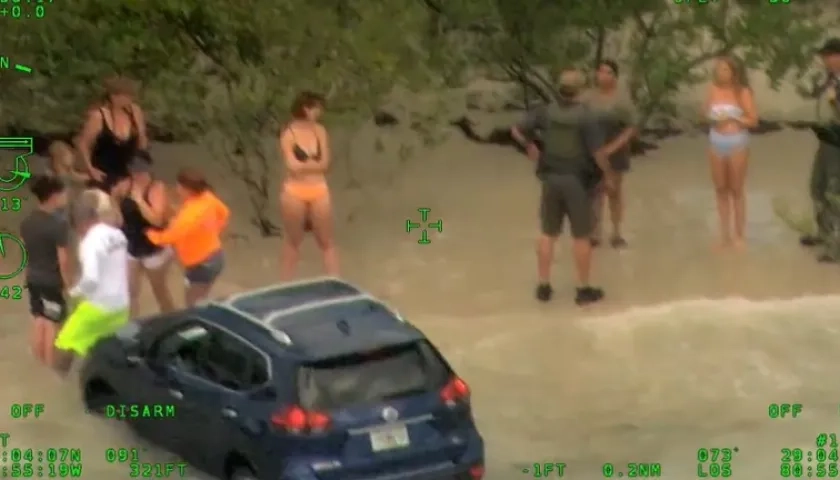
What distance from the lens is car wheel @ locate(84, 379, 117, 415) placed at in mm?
3629

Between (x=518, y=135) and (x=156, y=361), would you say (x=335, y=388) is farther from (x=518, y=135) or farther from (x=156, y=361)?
(x=518, y=135)

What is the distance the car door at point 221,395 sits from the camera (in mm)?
3301

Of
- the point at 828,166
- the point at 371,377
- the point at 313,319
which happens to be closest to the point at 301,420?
the point at 371,377

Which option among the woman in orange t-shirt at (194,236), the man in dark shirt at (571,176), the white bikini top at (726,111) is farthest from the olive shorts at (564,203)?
the woman in orange t-shirt at (194,236)

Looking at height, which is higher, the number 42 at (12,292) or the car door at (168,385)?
the number 42 at (12,292)

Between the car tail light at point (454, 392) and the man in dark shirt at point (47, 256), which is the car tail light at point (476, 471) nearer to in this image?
the car tail light at point (454, 392)

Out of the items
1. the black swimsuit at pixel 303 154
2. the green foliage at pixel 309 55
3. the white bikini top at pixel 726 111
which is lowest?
the black swimsuit at pixel 303 154

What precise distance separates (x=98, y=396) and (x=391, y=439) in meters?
0.90

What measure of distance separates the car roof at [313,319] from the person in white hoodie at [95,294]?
296mm

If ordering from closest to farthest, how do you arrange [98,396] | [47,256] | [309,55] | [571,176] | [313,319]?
[313,319] < [98,396] < [47,256] < [571,176] < [309,55]

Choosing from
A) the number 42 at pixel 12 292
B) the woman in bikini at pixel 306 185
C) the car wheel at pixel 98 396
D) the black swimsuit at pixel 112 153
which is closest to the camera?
the car wheel at pixel 98 396

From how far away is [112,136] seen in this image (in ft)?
13.3

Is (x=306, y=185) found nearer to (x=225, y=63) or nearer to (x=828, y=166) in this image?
(x=225, y=63)

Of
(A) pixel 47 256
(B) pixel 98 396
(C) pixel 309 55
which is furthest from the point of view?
(C) pixel 309 55
